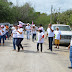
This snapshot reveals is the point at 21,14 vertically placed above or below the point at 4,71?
above

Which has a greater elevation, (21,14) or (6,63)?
(21,14)

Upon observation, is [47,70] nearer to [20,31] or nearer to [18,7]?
[20,31]

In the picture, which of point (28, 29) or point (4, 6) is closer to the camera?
point (28, 29)

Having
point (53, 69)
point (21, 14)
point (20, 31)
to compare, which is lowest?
point (53, 69)

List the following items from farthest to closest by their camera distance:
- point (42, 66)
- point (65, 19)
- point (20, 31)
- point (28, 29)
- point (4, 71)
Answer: point (65, 19)
point (28, 29)
point (20, 31)
point (42, 66)
point (4, 71)

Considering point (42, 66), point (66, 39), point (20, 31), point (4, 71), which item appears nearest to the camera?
point (4, 71)

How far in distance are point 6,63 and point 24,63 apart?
0.78m

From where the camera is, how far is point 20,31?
11.7m

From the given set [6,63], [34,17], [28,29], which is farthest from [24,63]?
[34,17]

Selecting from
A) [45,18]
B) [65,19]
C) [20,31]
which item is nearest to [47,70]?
[20,31]

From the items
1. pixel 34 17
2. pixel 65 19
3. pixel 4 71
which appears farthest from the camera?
pixel 34 17

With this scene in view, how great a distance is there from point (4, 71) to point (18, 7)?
47371 mm

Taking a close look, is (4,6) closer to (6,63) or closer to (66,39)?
(66,39)

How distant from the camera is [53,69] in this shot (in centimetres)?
764
